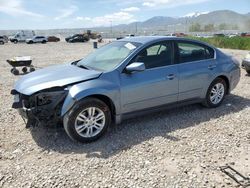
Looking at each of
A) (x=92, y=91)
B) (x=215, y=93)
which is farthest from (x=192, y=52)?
(x=92, y=91)

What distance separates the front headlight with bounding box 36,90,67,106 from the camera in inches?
154

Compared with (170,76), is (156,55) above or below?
above

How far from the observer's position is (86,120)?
13.3ft

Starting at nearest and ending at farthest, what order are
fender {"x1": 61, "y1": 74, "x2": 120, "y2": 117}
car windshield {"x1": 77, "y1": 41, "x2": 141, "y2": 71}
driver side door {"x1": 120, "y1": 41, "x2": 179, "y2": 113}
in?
fender {"x1": 61, "y1": 74, "x2": 120, "y2": 117} < driver side door {"x1": 120, "y1": 41, "x2": 179, "y2": 113} < car windshield {"x1": 77, "y1": 41, "x2": 141, "y2": 71}

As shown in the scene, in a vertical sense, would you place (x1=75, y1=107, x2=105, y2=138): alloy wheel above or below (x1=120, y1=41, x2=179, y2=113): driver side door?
below

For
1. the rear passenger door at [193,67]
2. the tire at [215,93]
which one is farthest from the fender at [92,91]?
the tire at [215,93]

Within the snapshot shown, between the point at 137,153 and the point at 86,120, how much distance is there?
926 mm

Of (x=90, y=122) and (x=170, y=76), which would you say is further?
(x=170, y=76)

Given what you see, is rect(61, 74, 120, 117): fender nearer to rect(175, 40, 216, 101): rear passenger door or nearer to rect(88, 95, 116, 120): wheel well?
rect(88, 95, 116, 120): wheel well

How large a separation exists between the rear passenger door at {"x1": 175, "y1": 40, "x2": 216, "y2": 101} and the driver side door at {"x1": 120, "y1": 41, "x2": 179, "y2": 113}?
162mm

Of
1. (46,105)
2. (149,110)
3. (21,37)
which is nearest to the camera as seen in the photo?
(46,105)

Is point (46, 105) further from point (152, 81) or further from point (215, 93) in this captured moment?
point (215, 93)

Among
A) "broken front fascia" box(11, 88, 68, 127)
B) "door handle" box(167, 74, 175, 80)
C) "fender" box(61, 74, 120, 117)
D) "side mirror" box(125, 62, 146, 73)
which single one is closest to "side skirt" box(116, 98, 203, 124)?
"fender" box(61, 74, 120, 117)

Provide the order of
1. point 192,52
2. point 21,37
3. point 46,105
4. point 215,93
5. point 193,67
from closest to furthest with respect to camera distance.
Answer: point 46,105 → point 193,67 → point 192,52 → point 215,93 → point 21,37
